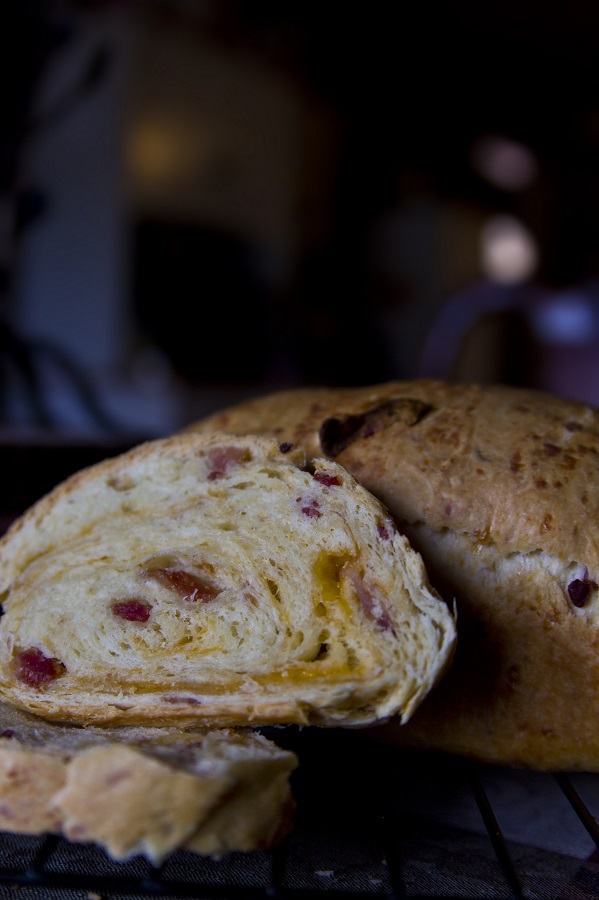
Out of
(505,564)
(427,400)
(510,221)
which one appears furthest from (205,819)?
(510,221)

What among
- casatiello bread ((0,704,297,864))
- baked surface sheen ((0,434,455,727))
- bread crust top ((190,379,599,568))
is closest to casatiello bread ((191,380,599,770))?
bread crust top ((190,379,599,568))

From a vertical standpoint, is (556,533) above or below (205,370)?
above

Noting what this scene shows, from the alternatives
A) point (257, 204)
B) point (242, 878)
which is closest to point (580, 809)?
point (242, 878)

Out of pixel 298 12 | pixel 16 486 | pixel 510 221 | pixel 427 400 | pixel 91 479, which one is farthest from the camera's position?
pixel 510 221

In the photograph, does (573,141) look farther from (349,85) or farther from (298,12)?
(298,12)

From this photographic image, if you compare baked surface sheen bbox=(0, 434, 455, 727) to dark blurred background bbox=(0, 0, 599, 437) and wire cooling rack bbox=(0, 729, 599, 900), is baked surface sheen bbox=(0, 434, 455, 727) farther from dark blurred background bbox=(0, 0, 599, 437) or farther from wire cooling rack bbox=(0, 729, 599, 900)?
dark blurred background bbox=(0, 0, 599, 437)

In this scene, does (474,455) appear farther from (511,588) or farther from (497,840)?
(497,840)

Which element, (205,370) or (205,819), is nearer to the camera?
(205,819)
